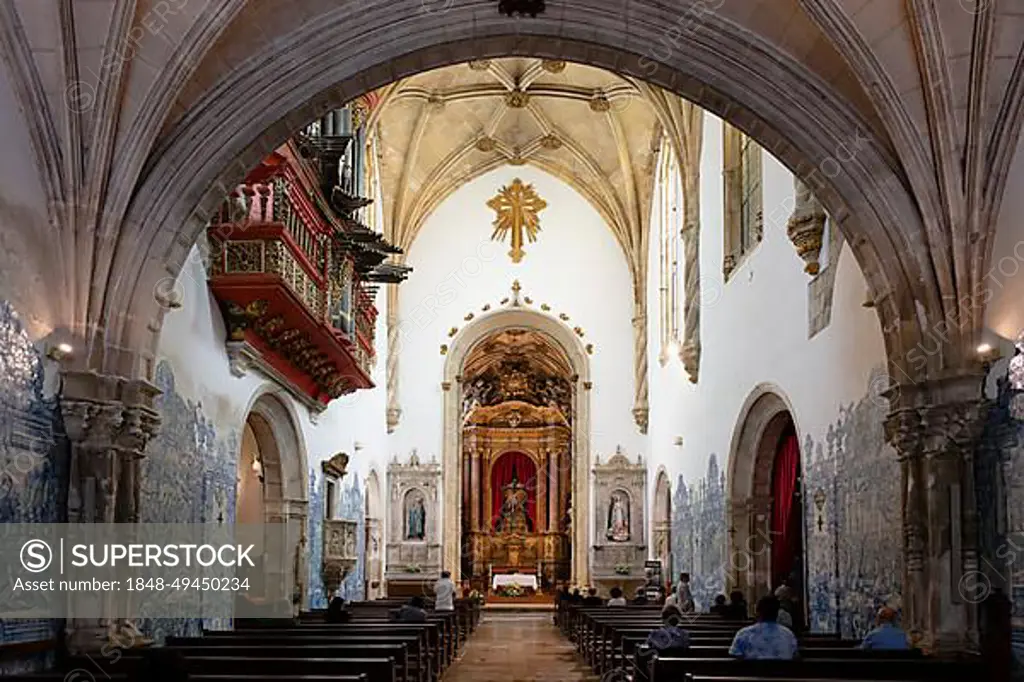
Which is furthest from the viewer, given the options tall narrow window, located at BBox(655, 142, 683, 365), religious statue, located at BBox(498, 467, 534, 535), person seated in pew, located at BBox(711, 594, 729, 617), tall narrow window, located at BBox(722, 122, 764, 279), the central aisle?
religious statue, located at BBox(498, 467, 534, 535)

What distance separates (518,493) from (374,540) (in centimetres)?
1281

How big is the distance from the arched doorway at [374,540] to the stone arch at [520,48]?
1708cm

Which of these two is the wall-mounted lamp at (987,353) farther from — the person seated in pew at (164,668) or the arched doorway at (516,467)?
the arched doorway at (516,467)

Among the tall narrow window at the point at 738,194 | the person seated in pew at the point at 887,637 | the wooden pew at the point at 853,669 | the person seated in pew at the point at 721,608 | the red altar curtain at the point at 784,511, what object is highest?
the tall narrow window at the point at 738,194

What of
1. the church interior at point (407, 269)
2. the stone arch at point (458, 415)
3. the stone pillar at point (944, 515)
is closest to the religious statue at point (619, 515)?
the stone arch at point (458, 415)

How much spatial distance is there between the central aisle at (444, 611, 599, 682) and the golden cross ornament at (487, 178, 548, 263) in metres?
9.05

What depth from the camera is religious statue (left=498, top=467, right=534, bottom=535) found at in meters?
40.5

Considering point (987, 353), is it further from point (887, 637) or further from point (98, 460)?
point (98, 460)

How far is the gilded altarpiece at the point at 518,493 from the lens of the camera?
39531mm

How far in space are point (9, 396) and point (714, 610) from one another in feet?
33.7

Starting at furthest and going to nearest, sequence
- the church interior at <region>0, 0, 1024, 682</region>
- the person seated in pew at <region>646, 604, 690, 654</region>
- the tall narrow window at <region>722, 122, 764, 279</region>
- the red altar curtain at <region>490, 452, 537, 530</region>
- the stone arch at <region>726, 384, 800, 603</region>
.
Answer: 1. the red altar curtain at <region>490, 452, 537, 530</region>
2. the tall narrow window at <region>722, 122, 764, 279</region>
3. the stone arch at <region>726, 384, 800, 603</region>
4. the person seated in pew at <region>646, 604, 690, 654</region>
5. the church interior at <region>0, 0, 1024, 682</region>

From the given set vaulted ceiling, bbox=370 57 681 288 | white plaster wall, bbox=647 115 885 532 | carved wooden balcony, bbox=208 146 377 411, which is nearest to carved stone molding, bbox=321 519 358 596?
carved wooden balcony, bbox=208 146 377 411

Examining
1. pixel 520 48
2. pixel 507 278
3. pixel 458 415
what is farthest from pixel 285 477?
pixel 507 278

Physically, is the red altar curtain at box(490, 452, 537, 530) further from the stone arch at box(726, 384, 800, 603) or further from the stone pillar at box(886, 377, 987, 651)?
the stone pillar at box(886, 377, 987, 651)
